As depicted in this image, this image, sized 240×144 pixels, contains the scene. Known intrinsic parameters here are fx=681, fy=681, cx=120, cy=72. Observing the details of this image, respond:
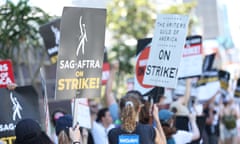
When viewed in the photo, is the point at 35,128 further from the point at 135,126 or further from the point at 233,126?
the point at 233,126

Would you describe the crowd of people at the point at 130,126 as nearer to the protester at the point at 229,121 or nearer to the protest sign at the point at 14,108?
the protest sign at the point at 14,108

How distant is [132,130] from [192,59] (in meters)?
3.95

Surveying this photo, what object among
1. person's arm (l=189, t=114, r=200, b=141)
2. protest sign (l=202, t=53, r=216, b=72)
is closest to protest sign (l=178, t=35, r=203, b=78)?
person's arm (l=189, t=114, r=200, b=141)

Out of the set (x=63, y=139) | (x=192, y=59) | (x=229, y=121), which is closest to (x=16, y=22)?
(x=192, y=59)

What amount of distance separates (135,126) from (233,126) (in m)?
11.2

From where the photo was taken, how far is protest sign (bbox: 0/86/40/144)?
7.68 meters

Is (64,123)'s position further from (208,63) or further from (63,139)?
(208,63)

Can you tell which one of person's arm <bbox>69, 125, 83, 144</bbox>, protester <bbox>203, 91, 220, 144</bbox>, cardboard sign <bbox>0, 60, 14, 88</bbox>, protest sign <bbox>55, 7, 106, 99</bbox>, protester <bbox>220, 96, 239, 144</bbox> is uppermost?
protest sign <bbox>55, 7, 106, 99</bbox>

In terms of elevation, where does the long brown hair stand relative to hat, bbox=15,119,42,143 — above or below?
below

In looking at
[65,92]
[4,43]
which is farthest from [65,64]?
[4,43]

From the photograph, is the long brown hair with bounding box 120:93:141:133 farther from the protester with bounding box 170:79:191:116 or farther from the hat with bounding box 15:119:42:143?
the protester with bounding box 170:79:191:116

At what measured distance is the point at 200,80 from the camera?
48.5ft

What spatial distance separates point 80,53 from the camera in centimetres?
686

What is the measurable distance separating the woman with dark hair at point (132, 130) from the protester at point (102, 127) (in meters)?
2.07
